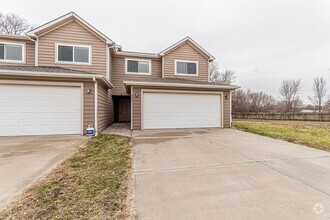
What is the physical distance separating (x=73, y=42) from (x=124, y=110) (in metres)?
7.04

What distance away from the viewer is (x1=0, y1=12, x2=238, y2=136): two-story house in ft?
24.2

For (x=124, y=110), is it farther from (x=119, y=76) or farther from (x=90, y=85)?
(x=90, y=85)

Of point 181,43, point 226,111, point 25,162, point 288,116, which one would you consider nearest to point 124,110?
point 181,43

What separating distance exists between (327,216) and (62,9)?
19.3 m

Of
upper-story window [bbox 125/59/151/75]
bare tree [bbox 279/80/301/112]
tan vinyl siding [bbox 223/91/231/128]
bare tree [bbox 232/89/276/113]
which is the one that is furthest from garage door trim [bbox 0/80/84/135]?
bare tree [bbox 279/80/301/112]

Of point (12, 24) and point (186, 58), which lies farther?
point (12, 24)

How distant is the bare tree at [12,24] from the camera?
64.2 feet

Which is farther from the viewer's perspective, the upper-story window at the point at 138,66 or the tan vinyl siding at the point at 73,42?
the upper-story window at the point at 138,66

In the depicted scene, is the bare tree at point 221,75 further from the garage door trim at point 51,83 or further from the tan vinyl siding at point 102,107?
the garage door trim at point 51,83

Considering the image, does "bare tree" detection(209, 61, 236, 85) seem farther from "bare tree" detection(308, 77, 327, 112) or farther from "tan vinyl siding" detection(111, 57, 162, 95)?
"bare tree" detection(308, 77, 327, 112)

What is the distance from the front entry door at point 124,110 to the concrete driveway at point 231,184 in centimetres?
1047

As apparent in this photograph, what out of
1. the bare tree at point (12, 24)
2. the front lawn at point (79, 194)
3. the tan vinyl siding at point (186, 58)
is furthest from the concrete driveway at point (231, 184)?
the bare tree at point (12, 24)

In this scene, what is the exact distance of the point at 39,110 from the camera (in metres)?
7.48

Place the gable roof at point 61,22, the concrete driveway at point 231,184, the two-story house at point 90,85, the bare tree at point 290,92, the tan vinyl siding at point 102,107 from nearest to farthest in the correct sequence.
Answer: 1. the concrete driveway at point 231,184
2. the two-story house at point 90,85
3. the tan vinyl siding at point 102,107
4. the gable roof at point 61,22
5. the bare tree at point 290,92
